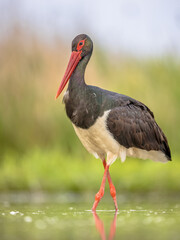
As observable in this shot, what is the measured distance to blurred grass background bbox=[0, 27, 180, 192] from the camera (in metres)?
11.0

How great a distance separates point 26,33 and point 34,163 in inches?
145

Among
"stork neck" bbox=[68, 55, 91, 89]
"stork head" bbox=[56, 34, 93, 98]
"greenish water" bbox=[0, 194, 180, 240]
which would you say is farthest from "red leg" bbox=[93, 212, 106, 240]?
"stork head" bbox=[56, 34, 93, 98]

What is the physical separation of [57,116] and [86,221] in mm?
6807

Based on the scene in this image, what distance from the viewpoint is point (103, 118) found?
7805 millimetres

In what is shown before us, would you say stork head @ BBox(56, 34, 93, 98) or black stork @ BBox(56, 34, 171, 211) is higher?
stork head @ BBox(56, 34, 93, 98)

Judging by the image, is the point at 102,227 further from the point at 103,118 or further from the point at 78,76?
the point at 78,76

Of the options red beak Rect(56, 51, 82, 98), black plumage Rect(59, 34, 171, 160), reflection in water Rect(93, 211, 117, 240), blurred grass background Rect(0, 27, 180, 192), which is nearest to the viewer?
reflection in water Rect(93, 211, 117, 240)

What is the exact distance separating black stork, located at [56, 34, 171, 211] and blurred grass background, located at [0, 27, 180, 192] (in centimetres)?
256

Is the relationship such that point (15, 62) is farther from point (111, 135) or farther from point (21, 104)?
point (111, 135)

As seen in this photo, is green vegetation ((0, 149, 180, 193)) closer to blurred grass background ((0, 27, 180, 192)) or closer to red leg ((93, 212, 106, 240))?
blurred grass background ((0, 27, 180, 192))

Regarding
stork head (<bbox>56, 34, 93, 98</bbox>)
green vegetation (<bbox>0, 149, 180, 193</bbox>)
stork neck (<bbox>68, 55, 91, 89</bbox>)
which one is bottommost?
green vegetation (<bbox>0, 149, 180, 193</bbox>)

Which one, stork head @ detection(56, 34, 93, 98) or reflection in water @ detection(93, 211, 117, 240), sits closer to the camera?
reflection in water @ detection(93, 211, 117, 240)

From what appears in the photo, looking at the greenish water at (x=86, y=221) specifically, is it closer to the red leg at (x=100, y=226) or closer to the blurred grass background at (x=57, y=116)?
the red leg at (x=100, y=226)

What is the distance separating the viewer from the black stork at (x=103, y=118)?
25.5 ft
